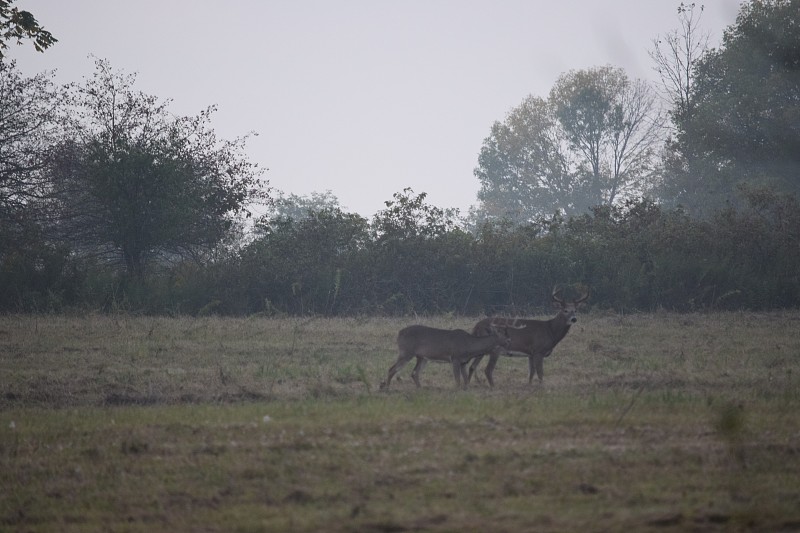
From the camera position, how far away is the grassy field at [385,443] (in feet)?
23.5

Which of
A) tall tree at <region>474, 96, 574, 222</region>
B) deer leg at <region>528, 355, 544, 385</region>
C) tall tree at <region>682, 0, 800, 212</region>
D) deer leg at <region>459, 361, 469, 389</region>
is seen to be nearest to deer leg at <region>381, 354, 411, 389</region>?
deer leg at <region>459, 361, 469, 389</region>

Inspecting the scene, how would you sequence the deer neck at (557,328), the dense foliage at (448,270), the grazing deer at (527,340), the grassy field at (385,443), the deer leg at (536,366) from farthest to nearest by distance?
the dense foliage at (448,270), the deer neck at (557,328), the grazing deer at (527,340), the deer leg at (536,366), the grassy field at (385,443)

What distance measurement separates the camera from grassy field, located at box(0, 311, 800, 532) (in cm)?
715

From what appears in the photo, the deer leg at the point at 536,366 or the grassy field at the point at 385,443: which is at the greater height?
the deer leg at the point at 536,366

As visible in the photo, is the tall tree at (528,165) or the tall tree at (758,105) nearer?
the tall tree at (758,105)

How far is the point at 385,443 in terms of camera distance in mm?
9180

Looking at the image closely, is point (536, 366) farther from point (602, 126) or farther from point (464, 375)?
point (602, 126)

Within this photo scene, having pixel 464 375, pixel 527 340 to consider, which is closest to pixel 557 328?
pixel 527 340

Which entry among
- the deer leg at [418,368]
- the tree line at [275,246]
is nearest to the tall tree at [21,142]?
the tree line at [275,246]

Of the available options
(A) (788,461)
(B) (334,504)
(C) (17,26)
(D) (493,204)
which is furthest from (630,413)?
(D) (493,204)

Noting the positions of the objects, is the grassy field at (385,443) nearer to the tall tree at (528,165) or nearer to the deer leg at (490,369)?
the deer leg at (490,369)

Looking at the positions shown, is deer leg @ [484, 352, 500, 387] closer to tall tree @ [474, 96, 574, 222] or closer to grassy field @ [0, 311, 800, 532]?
grassy field @ [0, 311, 800, 532]

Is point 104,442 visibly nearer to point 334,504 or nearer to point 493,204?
point 334,504

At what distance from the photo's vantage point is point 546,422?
33.1 feet
